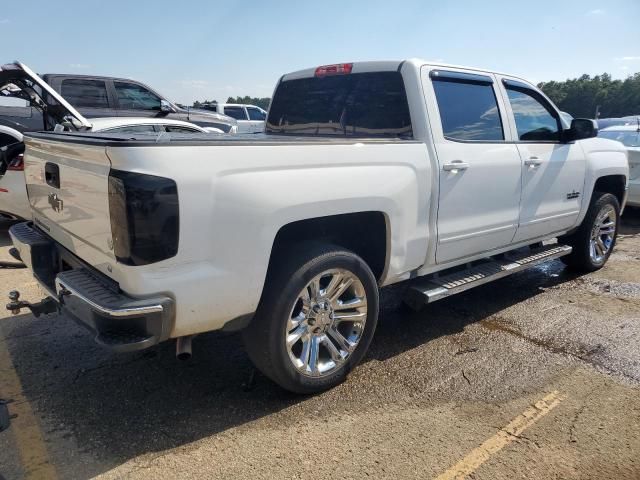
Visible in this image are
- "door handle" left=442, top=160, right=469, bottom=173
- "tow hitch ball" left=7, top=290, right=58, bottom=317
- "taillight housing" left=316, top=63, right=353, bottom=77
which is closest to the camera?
"tow hitch ball" left=7, top=290, right=58, bottom=317

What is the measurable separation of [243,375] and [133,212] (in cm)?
155

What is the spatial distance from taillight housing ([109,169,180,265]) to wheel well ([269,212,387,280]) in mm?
774

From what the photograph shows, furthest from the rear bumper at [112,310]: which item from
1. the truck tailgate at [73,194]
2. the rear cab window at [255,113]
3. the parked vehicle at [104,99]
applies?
the rear cab window at [255,113]

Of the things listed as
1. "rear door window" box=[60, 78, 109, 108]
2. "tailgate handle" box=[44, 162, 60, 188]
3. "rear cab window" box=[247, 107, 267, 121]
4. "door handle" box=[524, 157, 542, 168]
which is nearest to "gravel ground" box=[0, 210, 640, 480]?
"tailgate handle" box=[44, 162, 60, 188]

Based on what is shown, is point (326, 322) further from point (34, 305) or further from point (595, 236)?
point (595, 236)

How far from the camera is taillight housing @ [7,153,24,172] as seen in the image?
620 cm

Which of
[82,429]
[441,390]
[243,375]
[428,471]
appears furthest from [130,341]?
[441,390]

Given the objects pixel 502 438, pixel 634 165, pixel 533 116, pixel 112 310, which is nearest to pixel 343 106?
pixel 533 116

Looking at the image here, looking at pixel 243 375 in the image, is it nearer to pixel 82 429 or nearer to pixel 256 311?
pixel 256 311

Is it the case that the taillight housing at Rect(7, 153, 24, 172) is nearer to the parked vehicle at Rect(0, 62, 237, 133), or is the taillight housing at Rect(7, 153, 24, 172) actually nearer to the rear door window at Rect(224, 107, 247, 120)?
the parked vehicle at Rect(0, 62, 237, 133)

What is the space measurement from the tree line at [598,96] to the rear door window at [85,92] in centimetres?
3706

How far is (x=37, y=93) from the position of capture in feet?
16.0

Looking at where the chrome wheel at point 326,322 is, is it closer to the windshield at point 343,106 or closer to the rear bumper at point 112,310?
the rear bumper at point 112,310

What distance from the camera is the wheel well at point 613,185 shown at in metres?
5.70
